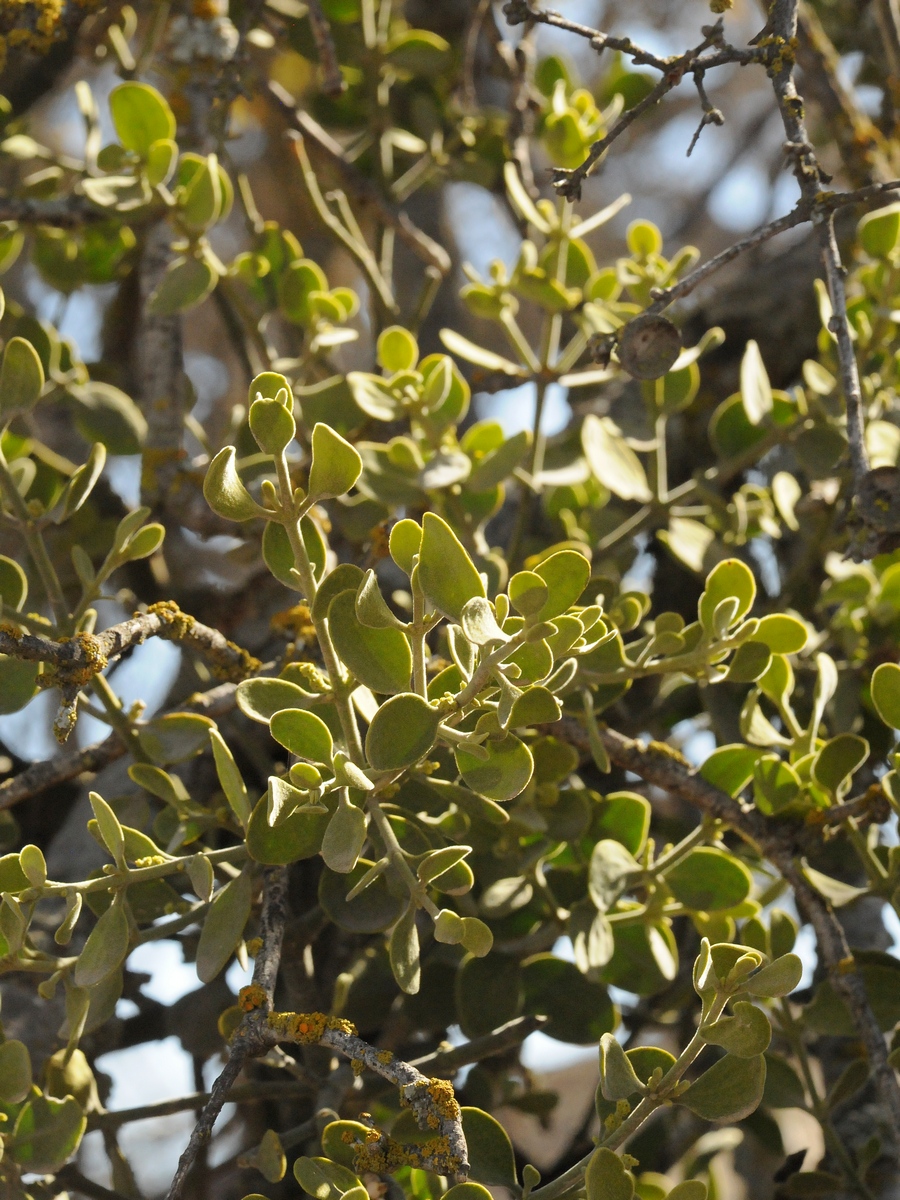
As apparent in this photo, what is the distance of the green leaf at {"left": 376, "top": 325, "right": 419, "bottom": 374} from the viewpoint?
2.62ft

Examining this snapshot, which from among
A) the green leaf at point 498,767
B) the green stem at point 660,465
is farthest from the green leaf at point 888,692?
the green stem at point 660,465

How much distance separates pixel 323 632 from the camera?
1.77ft

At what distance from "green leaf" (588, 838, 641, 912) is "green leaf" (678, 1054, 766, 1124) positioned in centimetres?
15

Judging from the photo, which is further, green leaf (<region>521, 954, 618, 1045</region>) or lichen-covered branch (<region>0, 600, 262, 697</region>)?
green leaf (<region>521, 954, 618, 1045</region>)

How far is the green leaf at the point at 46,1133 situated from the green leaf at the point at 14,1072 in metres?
0.03

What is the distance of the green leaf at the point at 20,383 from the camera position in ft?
2.15

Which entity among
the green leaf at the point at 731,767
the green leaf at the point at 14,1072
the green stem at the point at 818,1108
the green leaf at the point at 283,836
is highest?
the green leaf at the point at 283,836

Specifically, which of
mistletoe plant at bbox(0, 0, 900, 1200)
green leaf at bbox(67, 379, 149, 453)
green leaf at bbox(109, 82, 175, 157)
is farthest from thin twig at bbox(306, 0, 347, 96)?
green leaf at bbox(67, 379, 149, 453)

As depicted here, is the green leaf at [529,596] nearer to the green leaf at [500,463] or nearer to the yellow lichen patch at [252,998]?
the yellow lichen patch at [252,998]

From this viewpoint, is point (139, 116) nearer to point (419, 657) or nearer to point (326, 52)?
point (326, 52)

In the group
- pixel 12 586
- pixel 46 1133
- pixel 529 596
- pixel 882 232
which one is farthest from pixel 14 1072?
pixel 882 232

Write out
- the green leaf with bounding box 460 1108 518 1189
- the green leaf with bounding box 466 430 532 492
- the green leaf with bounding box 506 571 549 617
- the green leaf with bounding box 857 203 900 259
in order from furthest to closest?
1. the green leaf with bounding box 857 203 900 259
2. the green leaf with bounding box 466 430 532 492
3. the green leaf with bounding box 460 1108 518 1189
4. the green leaf with bounding box 506 571 549 617

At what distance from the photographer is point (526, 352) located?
0.93 meters

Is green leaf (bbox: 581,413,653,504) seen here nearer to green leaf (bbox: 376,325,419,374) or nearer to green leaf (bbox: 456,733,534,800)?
green leaf (bbox: 376,325,419,374)
